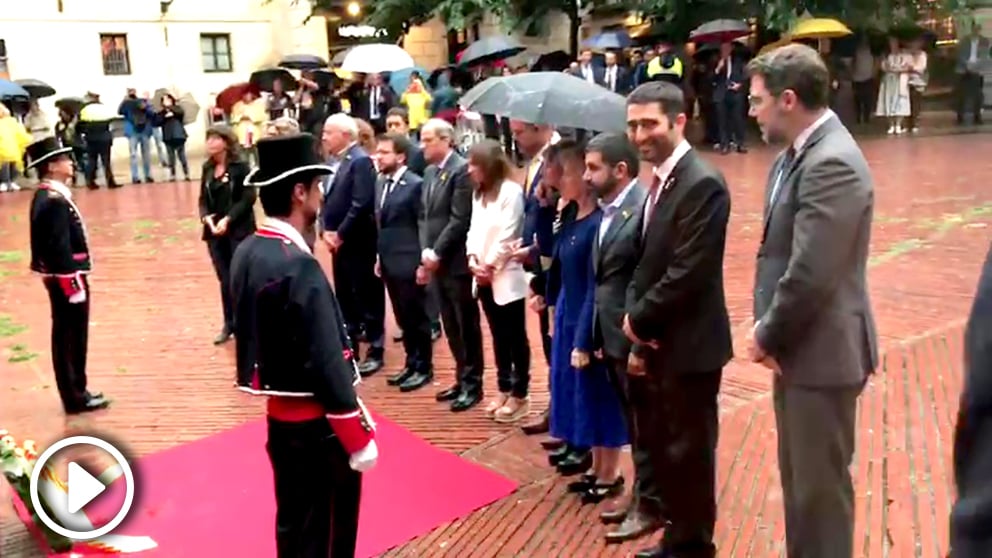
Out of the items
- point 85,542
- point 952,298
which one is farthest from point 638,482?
point 952,298

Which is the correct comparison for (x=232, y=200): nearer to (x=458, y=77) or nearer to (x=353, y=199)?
(x=353, y=199)

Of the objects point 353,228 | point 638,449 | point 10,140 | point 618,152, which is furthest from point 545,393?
point 10,140

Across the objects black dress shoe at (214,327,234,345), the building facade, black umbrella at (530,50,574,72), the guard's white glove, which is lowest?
black dress shoe at (214,327,234,345)

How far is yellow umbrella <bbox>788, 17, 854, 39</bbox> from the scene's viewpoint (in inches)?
720

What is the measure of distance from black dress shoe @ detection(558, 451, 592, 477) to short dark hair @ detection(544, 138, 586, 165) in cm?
153

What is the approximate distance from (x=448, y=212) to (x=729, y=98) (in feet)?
43.5

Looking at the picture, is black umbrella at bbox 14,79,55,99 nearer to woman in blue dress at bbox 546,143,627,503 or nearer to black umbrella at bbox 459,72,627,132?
black umbrella at bbox 459,72,627,132

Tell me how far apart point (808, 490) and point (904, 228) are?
24.9 feet

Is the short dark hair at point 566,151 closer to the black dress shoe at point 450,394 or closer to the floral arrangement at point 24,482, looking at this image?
the black dress shoe at point 450,394

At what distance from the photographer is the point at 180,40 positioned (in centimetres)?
2711

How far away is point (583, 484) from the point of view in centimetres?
468

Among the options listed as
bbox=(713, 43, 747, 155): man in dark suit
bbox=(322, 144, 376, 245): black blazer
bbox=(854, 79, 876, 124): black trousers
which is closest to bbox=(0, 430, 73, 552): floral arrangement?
bbox=(322, 144, 376, 245): black blazer

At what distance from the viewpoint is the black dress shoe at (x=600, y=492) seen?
459cm

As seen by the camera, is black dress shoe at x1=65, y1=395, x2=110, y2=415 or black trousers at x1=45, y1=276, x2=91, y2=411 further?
black dress shoe at x1=65, y1=395, x2=110, y2=415
